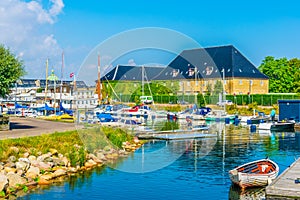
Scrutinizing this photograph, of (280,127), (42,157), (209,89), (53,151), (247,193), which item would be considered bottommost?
(247,193)

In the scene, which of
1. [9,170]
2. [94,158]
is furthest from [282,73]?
[9,170]

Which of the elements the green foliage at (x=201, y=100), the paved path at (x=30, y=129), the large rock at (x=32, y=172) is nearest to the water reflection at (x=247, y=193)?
the large rock at (x=32, y=172)

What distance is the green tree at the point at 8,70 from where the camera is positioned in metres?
35.2

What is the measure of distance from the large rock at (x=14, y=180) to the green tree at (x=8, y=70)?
14.1 m

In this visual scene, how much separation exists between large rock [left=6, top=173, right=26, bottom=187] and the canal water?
1.23 metres

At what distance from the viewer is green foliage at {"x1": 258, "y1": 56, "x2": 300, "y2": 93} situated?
9691cm

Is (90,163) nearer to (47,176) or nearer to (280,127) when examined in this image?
(47,176)

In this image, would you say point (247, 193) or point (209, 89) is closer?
point (247, 193)

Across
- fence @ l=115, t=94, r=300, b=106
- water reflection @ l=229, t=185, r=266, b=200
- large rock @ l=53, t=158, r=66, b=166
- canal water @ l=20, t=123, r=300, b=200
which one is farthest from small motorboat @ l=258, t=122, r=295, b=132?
water reflection @ l=229, t=185, r=266, b=200

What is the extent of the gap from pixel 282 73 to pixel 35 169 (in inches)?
3288

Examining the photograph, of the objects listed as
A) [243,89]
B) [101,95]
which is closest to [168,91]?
[101,95]

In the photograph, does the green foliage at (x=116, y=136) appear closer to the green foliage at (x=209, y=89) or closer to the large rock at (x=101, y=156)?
the large rock at (x=101, y=156)

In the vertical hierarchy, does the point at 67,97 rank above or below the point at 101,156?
above

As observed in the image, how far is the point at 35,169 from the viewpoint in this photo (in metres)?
24.6
